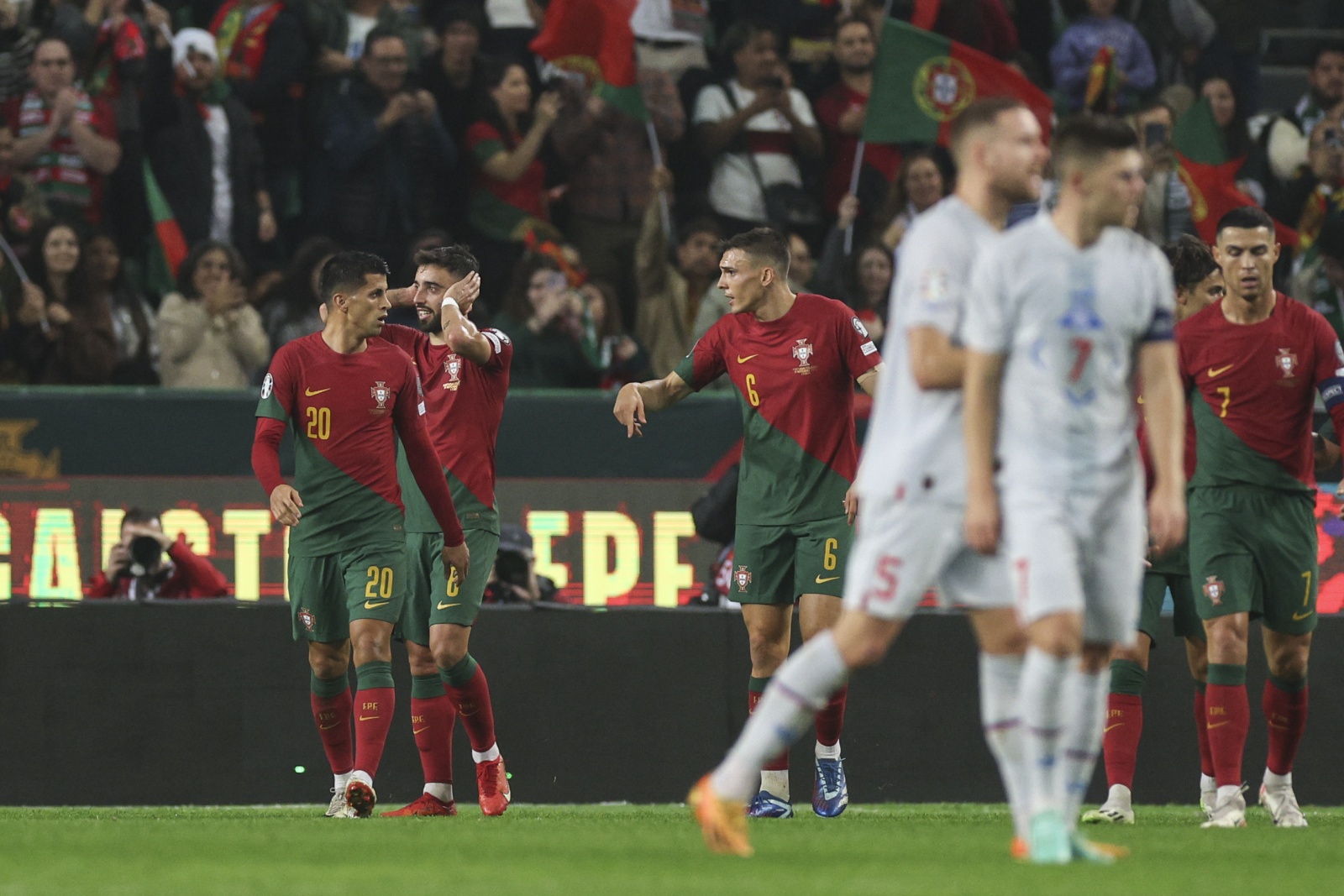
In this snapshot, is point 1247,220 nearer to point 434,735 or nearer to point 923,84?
point 434,735

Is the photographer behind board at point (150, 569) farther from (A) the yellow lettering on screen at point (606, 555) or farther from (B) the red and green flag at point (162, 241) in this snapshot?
(B) the red and green flag at point (162, 241)

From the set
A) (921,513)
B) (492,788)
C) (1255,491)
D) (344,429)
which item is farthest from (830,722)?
(921,513)

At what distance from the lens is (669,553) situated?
A: 12.2 metres

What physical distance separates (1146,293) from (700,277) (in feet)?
A: 29.3

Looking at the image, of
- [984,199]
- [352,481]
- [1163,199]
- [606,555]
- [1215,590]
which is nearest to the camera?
[984,199]

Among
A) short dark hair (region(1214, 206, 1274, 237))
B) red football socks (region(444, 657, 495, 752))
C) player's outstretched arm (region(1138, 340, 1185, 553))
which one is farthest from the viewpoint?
red football socks (region(444, 657, 495, 752))

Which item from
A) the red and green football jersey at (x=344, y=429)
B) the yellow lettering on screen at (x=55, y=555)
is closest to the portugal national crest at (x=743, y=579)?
the red and green football jersey at (x=344, y=429)

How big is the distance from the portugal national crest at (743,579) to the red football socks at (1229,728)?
2101 millimetres

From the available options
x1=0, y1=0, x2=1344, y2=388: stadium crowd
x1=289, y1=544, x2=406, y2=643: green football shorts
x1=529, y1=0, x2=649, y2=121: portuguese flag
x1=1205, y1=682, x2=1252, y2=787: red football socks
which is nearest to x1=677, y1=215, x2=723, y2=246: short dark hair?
x1=0, y1=0, x2=1344, y2=388: stadium crowd

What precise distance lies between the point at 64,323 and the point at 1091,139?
28.9 feet

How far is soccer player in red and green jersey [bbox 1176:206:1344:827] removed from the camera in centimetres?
880

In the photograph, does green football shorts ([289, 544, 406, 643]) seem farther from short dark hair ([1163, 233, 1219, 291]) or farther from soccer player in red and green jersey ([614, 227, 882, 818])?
short dark hair ([1163, 233, 1219, 291])

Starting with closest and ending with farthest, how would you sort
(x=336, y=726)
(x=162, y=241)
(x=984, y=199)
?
1. (x=984, y=199)
2. (x=336, y=726)
3. (x=162, y=241)

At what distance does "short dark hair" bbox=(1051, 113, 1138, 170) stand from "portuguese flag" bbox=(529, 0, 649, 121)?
9.44m
